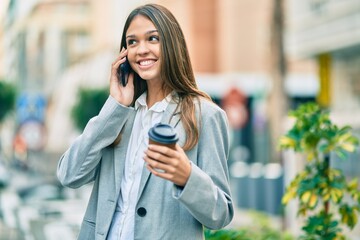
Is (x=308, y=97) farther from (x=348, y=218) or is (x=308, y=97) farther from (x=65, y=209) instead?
(x=348, y=218)

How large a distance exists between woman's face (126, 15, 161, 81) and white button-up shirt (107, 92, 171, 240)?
10 centimetres

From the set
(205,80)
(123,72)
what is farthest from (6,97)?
(123,72)

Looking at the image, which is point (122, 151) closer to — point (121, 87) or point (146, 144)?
point (146, 144)

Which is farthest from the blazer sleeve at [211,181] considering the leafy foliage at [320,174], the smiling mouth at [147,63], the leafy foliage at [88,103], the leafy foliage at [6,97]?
the leafy foliage at [88,103]

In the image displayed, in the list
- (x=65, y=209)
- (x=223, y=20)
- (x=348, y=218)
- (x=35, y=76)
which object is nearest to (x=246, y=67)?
(x=223, y=20)

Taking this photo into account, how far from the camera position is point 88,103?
38344 millimetres

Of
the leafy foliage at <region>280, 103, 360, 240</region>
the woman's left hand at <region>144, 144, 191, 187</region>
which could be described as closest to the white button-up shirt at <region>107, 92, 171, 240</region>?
the woman's left hand at <region>144, 144, 191, 187</region>

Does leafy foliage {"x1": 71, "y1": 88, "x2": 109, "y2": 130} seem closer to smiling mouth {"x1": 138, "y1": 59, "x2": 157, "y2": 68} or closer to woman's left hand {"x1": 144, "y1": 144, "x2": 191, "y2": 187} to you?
smiling mouth {"x1": 138, "y1": 59, "x2": 157, "y2": 68}

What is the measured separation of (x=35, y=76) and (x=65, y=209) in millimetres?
30652

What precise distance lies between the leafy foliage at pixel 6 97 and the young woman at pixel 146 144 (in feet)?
113

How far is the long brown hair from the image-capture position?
2.59 m

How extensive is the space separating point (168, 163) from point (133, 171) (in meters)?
0.36

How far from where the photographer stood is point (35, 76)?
155 ft

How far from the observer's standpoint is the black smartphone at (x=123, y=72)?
8.92 ft
